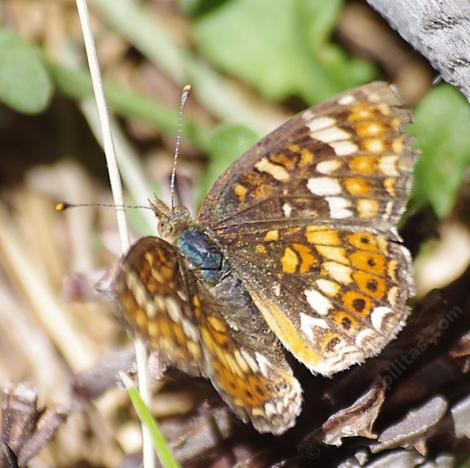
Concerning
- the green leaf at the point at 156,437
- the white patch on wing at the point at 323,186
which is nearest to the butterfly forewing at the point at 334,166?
the white patch on wing at the point at 323,186

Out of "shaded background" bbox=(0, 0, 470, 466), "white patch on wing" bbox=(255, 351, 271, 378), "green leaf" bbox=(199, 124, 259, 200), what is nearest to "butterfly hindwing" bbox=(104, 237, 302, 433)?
"white patch on wing" bbox=(255, 351, 271, 378)

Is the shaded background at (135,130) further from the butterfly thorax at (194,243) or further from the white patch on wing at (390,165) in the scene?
the white patch on wing at (390,165)

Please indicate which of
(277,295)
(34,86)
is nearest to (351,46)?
(34,86)

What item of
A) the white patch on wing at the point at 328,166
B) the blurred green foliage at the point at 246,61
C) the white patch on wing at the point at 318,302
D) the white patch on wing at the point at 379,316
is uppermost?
the blurred green foliage at the point at 246,61

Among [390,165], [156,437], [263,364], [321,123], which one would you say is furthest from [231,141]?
[156,437]

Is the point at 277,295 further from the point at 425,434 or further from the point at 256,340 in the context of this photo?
the point at 425,434

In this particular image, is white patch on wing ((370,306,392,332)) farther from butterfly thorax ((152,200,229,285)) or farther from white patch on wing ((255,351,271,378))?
butterfly thorax ((152,200,229,285))

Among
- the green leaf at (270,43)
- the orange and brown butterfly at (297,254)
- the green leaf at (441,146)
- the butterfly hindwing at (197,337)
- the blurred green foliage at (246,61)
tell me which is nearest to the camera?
the butterfly hindwing at (197,337)
